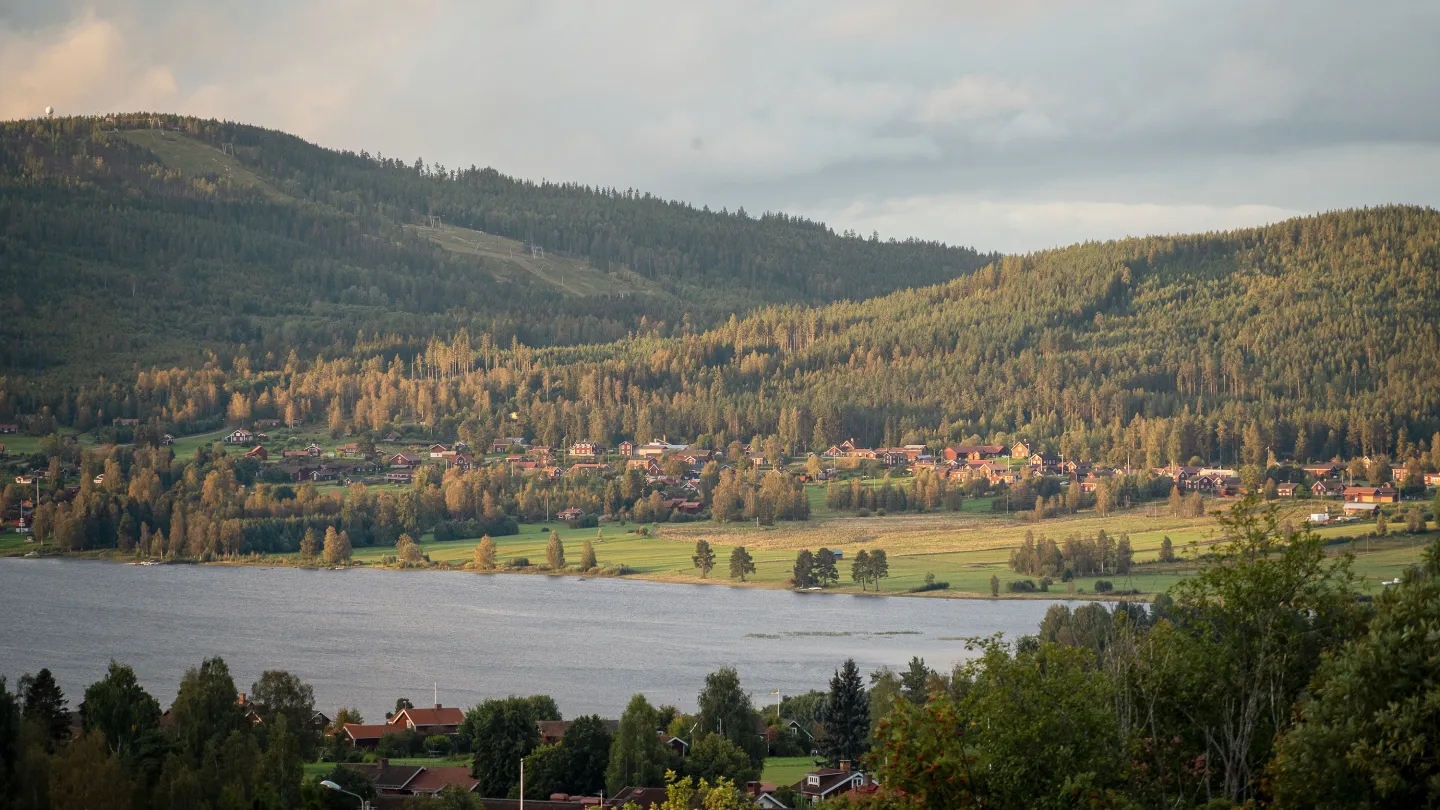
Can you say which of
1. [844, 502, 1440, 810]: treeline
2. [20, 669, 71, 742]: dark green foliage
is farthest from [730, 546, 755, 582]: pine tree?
[844, 502, 1440, 810]: treeline

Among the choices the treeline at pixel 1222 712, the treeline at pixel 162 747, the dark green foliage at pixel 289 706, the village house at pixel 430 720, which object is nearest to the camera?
the treeline at pixel 1222 712

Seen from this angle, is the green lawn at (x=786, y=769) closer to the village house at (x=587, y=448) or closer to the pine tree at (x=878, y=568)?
the pine tree at (x=878, y=568)

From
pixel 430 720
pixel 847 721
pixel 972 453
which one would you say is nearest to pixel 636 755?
pixel 847 721

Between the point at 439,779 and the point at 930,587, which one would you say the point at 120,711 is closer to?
the point at 439,779

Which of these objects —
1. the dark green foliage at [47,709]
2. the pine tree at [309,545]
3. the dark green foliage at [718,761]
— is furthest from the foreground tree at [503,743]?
the pine tree at [309,545]

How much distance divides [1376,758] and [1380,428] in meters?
115

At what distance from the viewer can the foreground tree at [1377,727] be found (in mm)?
17938

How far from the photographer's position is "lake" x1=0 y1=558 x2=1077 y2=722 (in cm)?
6144

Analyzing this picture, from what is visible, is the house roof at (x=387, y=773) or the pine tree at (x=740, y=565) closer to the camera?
the house roof at (x=387, y=773)

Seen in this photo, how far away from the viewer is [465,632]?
7462cm

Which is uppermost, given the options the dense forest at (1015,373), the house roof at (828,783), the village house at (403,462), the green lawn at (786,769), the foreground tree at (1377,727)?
the dense forest at (1015,373)

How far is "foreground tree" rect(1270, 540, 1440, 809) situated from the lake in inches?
1428

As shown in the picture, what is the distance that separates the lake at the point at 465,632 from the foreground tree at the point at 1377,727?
36279 mm

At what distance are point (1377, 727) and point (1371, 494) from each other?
301 ft
